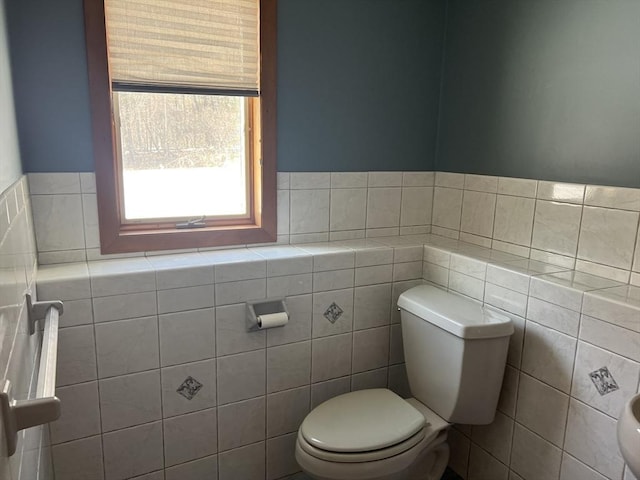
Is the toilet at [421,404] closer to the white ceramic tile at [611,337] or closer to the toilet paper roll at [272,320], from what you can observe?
the white ceramic tile at [611,337]

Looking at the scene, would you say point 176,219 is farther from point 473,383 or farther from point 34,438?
point 473,383

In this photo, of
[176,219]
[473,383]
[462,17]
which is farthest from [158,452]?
[462,17]

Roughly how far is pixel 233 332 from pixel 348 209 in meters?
0.80

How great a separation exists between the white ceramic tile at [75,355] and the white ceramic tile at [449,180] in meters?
1.69

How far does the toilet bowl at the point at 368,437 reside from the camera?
1.57m

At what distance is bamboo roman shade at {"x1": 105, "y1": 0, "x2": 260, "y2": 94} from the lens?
1.67 m

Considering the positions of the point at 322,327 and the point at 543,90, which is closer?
the point at 543,90

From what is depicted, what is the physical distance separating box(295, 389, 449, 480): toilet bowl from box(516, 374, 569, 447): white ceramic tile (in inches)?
11.8

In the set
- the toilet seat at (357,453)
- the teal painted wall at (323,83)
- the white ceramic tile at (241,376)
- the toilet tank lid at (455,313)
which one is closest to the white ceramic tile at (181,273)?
the white ceramic tile at (241,376)

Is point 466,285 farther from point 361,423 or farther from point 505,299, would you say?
point 361,423

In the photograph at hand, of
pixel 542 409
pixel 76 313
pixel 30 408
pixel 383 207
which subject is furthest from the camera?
pixel 383 207

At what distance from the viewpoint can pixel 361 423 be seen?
5.54 feet

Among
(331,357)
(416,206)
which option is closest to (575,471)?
(331,357)

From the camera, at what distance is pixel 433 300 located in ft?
6.09
